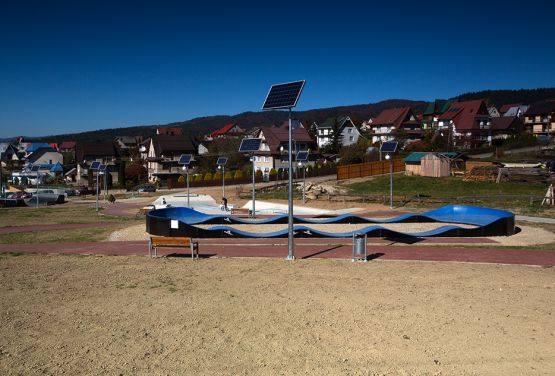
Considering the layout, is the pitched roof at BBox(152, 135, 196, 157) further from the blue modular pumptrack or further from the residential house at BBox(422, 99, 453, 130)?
the residential house at BBox(422, 99, 453, 130)

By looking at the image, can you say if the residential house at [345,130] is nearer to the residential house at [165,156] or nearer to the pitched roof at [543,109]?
the residential house at [165,156]

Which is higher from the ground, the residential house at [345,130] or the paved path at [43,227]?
the residential house at [345,130]

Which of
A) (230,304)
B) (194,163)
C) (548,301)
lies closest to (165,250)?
(230,304)

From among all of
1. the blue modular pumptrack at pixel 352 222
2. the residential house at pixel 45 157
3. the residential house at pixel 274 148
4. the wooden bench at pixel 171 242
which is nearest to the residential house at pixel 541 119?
the residential house at pixel 274 148

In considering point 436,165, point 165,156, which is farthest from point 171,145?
point 436,165

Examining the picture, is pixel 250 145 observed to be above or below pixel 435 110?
below

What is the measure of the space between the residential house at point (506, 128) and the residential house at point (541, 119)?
734 centimetres

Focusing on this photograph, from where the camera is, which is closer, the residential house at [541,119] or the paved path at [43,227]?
the paved path at [43,227]

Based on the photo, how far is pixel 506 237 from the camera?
21.8 m

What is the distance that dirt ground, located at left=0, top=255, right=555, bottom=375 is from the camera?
8508mm

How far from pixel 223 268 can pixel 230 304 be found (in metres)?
4.27

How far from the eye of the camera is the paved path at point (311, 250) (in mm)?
17484

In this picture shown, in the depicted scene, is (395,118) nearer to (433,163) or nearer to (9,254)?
(433,163)

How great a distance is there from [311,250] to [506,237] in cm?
907
